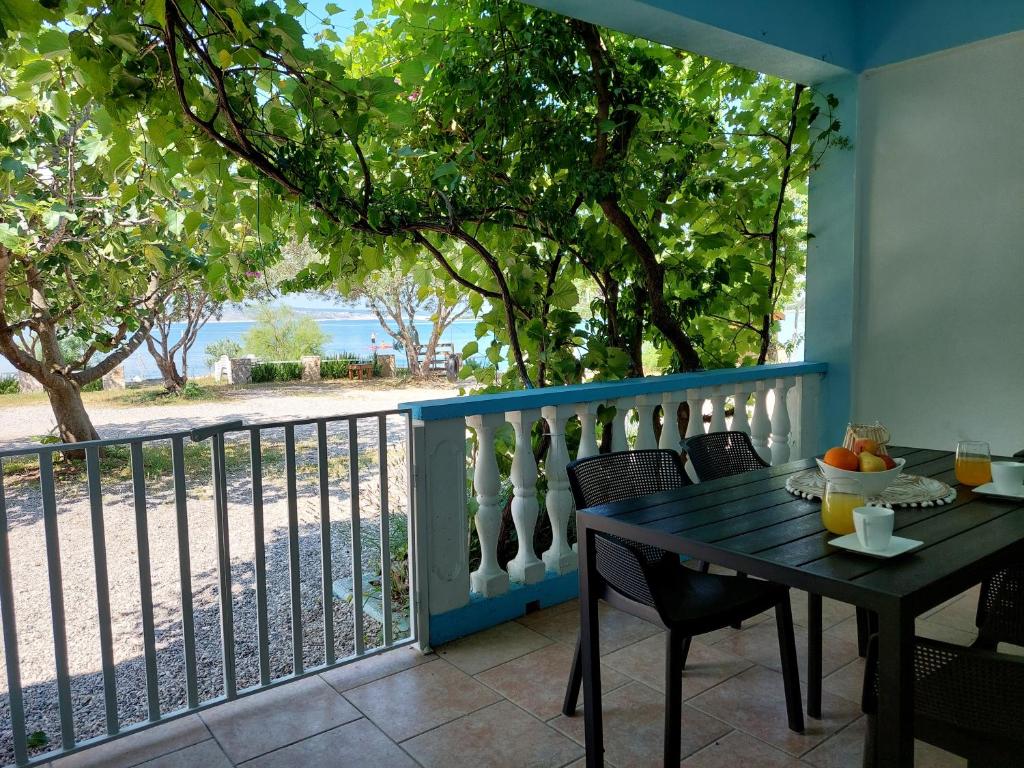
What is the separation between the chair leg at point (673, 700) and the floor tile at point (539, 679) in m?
0.56

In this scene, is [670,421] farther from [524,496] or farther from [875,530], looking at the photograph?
[875,530]

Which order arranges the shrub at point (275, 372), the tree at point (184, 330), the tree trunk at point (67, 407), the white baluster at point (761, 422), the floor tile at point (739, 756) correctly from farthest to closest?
the shrub at point (275, 372) → the tree at point (184, 330) → the tree trunk at point (67, 407) → the white baluster at point (761, 422) → the floor tile at point (739, 756)

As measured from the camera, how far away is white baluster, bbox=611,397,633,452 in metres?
3.10

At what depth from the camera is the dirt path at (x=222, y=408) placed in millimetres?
14836

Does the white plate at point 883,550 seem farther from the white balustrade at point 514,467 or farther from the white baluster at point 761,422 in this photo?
the white baluster at point 761,422

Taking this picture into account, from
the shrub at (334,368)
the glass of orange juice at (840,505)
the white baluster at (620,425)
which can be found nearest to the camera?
the glass of orange juice at (840,505)

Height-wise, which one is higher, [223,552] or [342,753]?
[223,552]

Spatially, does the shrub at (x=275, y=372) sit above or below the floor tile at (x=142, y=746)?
below

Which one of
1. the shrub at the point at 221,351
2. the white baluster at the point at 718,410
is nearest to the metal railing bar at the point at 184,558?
the white baluster at the point at 718,410

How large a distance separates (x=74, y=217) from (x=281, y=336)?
21.3 m

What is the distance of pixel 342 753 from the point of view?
6.60ft

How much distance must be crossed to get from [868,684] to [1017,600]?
580mm

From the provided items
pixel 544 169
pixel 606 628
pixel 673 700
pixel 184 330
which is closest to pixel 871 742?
pixel 673 700

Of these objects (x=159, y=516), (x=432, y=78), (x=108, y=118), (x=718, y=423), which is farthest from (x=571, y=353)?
(x=159, y=516)
